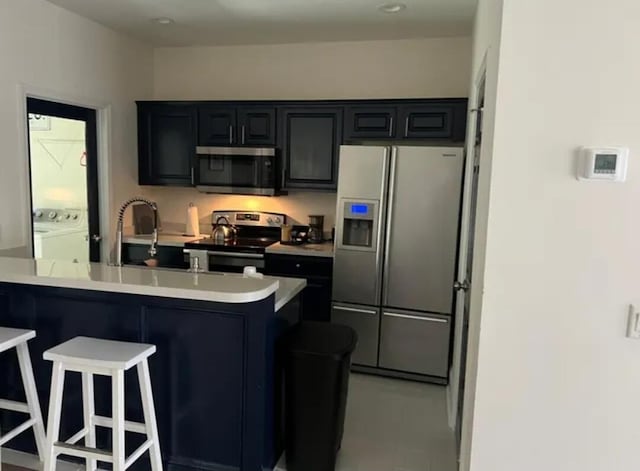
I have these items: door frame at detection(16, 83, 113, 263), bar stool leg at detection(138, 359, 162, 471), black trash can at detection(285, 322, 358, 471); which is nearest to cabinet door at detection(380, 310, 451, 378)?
black trash can at detection(285, 322, 358, 471)

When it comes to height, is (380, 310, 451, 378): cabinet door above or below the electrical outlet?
below

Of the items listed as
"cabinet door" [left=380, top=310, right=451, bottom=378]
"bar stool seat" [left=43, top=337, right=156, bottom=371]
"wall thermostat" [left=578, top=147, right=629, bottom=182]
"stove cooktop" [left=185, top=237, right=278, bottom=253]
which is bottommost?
"cabinet door" [left=380, top=310, right=451, bottom=378]

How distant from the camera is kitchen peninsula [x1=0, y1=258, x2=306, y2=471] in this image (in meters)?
2.19

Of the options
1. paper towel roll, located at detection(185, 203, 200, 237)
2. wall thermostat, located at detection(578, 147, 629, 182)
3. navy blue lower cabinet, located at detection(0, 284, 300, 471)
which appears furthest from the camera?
paper towel roll, located at detection(185, 203, 200, 237)

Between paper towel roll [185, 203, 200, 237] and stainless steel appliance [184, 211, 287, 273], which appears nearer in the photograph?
stainless steel appliance [184, 211, 287, 273]

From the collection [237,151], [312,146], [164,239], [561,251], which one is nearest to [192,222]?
[164,239]

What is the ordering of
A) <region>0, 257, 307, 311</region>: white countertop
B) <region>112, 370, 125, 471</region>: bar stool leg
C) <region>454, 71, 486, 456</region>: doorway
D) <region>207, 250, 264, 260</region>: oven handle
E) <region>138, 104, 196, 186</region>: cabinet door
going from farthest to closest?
<region>138, 104, 196, 186</region>: cabinet door → <region>207, 250, 264, 260</region>: oven handle → <region>454, 71, 486, 456</region>: doorway → <region>0, 257, 307, 311</region>: white countertop → <region>112, 370, 125, 471</region>: bar stool leg

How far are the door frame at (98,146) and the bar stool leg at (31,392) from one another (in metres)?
1.34

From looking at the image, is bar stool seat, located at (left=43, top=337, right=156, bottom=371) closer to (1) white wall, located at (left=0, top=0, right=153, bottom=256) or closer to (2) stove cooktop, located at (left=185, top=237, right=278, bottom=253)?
(1) white wall, located at (left=0, top=0, right=153, bottom=256)

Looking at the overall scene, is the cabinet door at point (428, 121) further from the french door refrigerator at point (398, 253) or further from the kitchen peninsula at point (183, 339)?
the kitchen peninsula at point (183, 339)

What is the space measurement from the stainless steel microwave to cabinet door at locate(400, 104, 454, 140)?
1.19 m

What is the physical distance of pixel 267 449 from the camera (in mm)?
2332

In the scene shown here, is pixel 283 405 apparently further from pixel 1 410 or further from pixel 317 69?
pixel 317 69

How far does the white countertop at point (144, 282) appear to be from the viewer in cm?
210
